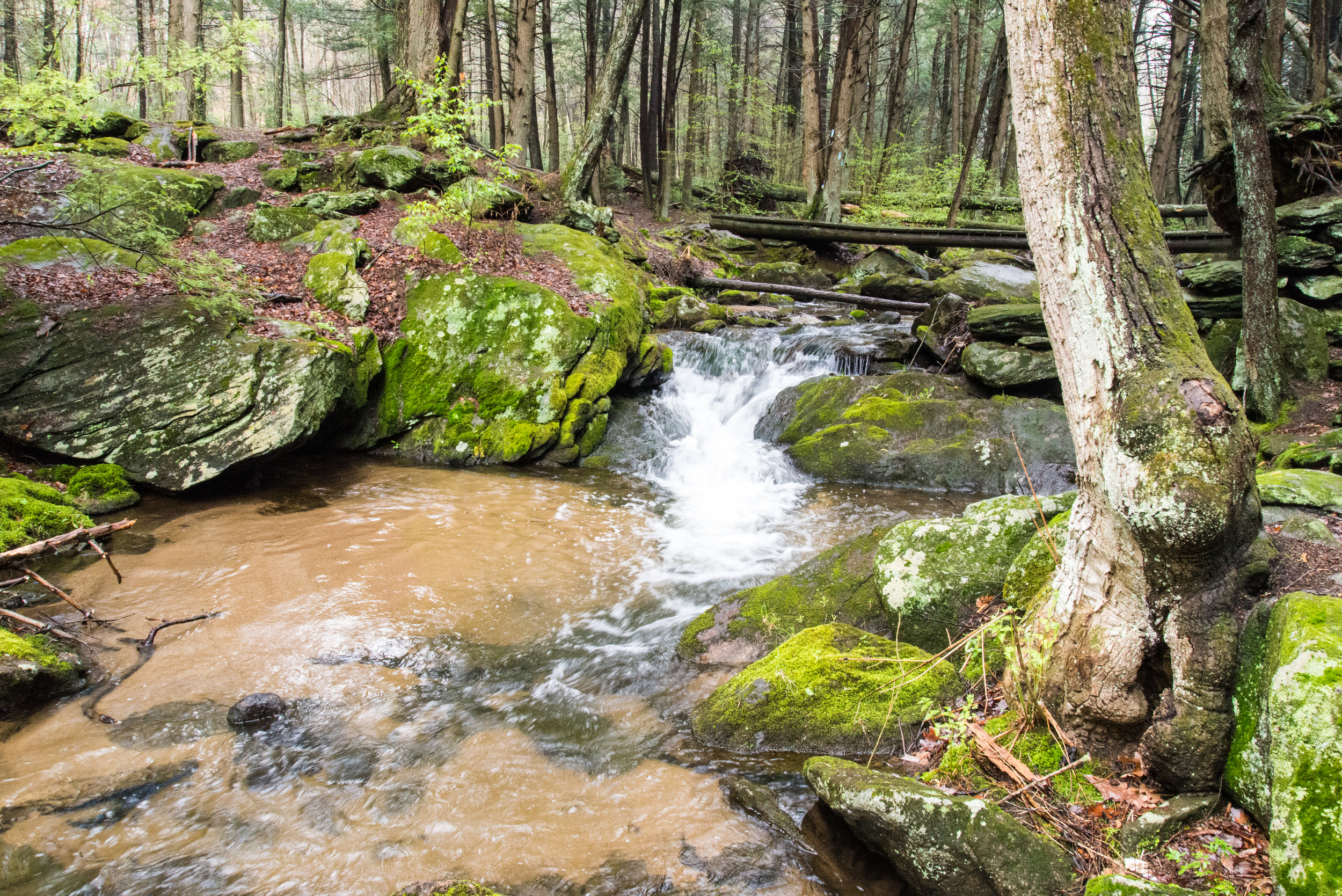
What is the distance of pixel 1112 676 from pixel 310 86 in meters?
35.2

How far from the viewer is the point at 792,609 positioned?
497 centimetres

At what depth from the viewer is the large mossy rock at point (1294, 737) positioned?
6.41ft

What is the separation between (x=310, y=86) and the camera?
28.4m

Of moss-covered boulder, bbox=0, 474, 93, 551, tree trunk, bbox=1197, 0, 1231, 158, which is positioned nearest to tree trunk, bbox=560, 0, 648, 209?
tree trunk, bbox=1197, 0, 1231, 158

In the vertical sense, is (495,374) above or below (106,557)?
above

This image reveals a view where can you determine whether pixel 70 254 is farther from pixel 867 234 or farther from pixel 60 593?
pixel 867 234

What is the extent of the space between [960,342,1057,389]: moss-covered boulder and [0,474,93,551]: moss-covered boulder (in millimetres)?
10399

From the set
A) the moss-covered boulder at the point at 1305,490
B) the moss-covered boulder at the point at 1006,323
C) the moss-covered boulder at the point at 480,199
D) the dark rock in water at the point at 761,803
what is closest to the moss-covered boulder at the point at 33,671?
the dark rock in water at the point at 761,803

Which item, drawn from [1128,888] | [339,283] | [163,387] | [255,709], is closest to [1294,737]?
[1128,888]

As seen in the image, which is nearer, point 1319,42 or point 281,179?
point 1319,42

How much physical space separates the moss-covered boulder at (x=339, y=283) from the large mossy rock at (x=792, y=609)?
6.90 meters

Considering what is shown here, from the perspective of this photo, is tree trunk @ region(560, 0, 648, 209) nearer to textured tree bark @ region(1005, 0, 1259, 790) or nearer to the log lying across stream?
the log lying across stream

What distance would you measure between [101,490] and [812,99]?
59.8 ft

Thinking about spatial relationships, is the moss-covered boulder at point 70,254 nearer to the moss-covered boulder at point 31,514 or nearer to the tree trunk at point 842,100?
the moss-covered boulder at point 31,514
